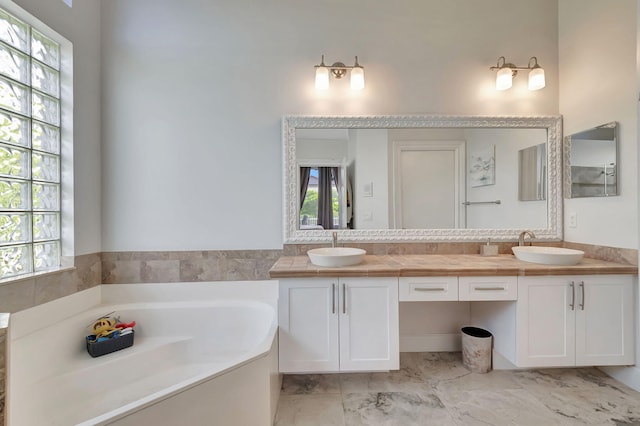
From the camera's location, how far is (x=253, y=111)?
226 cm

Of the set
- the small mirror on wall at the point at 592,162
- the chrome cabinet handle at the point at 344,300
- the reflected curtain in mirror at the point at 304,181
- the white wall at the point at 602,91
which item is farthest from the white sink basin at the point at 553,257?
the reflected curtain in mirror at the point at 304,181

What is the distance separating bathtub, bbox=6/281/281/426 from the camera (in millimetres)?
1252

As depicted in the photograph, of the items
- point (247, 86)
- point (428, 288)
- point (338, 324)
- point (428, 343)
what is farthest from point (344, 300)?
point (247, 86)

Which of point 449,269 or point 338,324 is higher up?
point 449,269

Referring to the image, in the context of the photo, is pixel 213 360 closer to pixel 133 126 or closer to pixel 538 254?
pixel 133 126

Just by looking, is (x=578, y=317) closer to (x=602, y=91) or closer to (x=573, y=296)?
(x=573, y=296)

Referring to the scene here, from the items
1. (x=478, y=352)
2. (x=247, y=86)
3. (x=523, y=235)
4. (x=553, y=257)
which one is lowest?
(x=478, y=352)

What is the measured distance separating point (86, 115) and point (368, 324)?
2.51 metres

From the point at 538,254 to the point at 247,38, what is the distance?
106 inches

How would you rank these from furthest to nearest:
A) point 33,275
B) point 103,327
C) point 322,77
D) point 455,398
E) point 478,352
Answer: point 322,77, point 478,352, point 103,327, point 455,398, point 33,275

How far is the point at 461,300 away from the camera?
1.78 m

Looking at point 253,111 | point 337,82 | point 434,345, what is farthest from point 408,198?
point 253,111

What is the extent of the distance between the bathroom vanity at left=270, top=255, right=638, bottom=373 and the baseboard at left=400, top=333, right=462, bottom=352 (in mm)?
574

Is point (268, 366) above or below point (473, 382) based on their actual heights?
above
